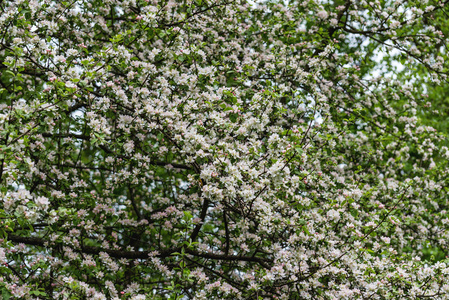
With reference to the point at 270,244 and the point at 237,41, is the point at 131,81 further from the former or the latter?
the point at 270,244

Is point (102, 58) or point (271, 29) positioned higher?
point (271, 29)

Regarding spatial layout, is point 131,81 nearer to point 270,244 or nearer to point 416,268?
point 270,244

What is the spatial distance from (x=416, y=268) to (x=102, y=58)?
15.0ft

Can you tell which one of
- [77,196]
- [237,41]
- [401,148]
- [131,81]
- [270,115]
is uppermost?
[237,41]

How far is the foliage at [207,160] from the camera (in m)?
3.85

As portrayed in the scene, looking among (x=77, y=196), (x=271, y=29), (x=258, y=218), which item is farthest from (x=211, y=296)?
(x=271, y=29)

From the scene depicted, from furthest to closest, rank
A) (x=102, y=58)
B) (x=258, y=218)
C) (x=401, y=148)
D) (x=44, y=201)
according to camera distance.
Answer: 1. (x=401, y=148)
2. (x=102, y=58)
3. (x=258, y=218)
4. (x=44, y=201)

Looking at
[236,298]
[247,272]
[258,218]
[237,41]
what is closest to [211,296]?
[236,298]

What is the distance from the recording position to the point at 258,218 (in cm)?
406

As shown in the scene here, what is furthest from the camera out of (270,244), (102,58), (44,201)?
(270,244)

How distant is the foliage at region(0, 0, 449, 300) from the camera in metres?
3.85

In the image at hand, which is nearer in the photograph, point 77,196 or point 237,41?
point 77,196

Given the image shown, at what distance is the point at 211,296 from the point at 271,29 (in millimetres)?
4608

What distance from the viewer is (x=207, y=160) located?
4.03m
